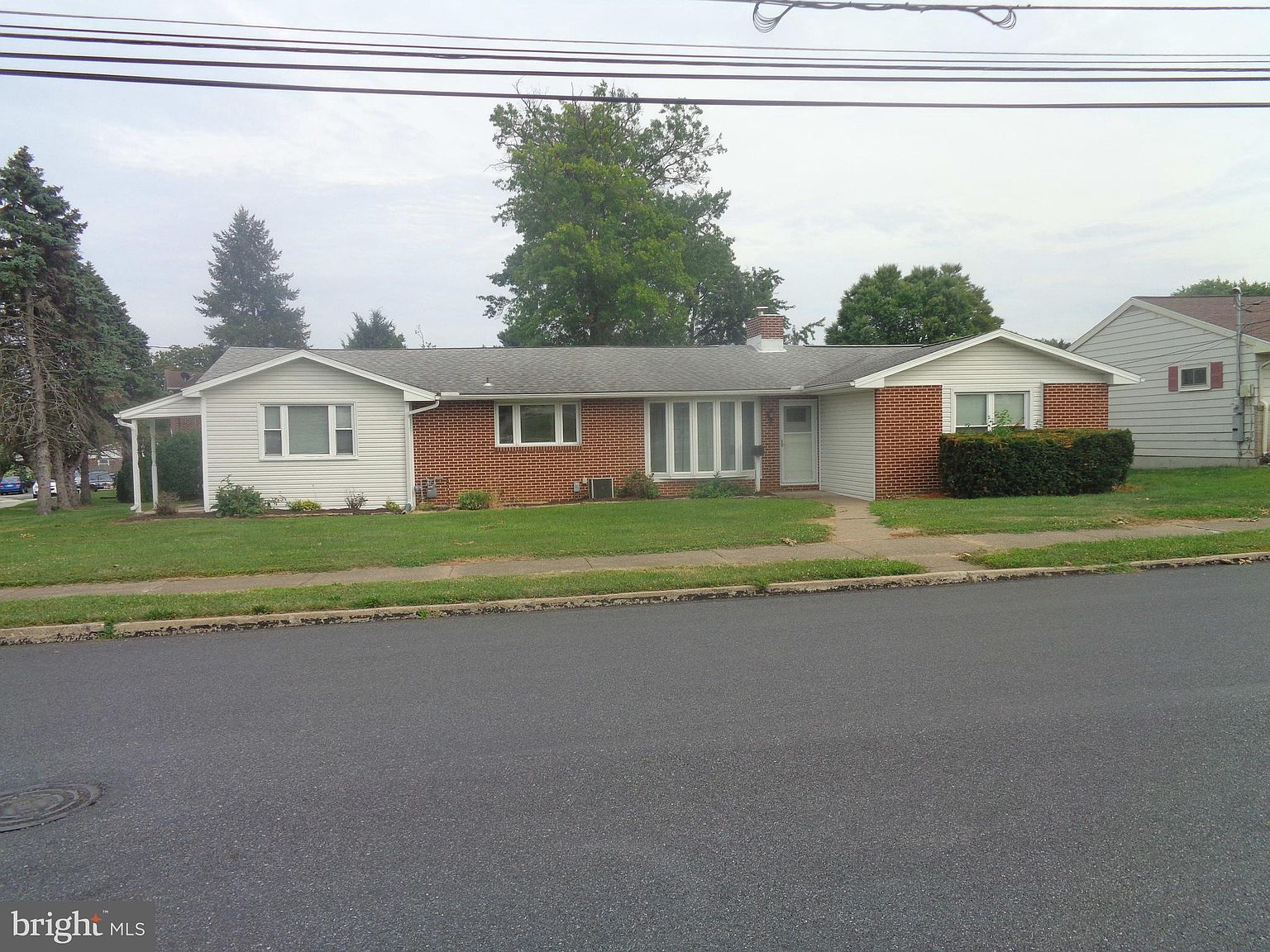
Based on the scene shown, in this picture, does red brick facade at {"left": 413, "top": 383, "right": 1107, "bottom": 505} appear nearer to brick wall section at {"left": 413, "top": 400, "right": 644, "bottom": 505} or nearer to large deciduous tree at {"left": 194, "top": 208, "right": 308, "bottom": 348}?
brick wall section at {"left": 413, "top": 400, "right": 644, "bottom": 505}

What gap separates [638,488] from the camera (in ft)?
68.8

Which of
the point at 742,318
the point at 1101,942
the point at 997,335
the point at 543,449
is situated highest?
the point at 742,318

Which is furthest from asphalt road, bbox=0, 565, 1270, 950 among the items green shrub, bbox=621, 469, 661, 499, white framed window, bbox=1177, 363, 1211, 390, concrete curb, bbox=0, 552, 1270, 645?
white framed window, bbox=1177, 363, 1211, 390

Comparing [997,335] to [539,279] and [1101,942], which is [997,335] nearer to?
[1101,942]

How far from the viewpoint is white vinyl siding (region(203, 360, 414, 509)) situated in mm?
19547

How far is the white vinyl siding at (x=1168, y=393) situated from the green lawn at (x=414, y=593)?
16.4 meters

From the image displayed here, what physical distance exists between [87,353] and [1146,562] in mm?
28714

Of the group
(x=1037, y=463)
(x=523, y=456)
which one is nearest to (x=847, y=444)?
(x=1037, y=463)

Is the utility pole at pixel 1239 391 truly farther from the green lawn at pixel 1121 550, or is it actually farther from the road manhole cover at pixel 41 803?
the road manhole cover at pixel 41 803

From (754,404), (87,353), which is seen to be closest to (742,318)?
(754,404)

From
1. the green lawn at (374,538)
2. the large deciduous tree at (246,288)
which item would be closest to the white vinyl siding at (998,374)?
the green lawn at (374,538)

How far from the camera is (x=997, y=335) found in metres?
19.1

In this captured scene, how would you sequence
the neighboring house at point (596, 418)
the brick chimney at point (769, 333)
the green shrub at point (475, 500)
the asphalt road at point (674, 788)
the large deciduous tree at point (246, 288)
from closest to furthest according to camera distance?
the asphalt road at point (674, 788) → the neighboring house at point (596, 418) → the green shrub at point (475, 500) → the brick chimney at point (769, 333) → the large deciduous tree at point (246, 288)

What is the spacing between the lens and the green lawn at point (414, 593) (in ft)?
30.0
